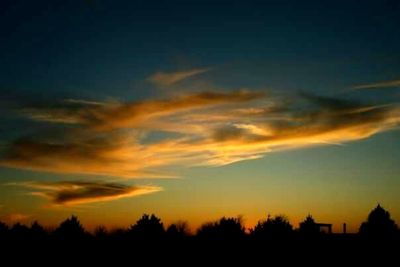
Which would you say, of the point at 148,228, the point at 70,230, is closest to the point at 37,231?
the point at 70,230

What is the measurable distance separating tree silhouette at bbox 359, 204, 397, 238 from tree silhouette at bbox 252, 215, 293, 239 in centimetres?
586

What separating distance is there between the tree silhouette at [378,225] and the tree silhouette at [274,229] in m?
5.86

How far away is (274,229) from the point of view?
4691 cm

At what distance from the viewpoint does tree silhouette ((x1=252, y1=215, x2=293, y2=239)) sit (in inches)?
1817

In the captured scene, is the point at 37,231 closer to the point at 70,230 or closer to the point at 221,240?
the point at 70,230

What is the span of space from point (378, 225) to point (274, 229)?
8217mm

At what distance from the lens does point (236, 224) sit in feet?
157

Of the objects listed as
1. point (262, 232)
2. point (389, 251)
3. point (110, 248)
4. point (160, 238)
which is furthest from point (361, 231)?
point (110, 248)

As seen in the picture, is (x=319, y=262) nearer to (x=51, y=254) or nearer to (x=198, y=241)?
(x=198, y=241)

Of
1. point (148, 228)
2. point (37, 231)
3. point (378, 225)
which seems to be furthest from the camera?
point (37, 231)

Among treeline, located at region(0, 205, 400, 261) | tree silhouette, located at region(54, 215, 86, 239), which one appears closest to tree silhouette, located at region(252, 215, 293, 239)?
treeline, located at region(0, 205, 400, 261)

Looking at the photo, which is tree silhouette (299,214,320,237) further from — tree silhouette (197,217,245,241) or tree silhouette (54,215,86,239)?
tree silhouette (54,215,86,239)

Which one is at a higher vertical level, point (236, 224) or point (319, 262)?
point (236, 224)

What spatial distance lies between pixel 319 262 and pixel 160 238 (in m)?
14.5
